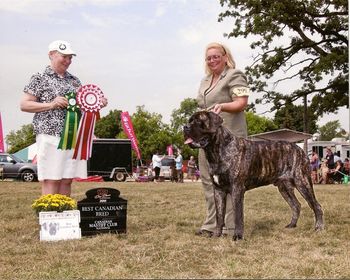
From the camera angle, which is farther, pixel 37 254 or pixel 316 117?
pixel 316 117

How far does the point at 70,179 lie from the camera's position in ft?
17.1

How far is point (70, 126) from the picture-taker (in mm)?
5062

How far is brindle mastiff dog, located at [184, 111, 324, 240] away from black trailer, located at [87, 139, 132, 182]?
22030 mm

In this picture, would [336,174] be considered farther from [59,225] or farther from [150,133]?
[150,133]

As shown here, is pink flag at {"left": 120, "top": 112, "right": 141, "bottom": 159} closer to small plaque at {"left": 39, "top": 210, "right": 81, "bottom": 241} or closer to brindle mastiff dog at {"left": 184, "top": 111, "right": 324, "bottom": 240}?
brindle mastiff dog at {"left": 184, "top": 111, "right": 324, "bottom": 240}

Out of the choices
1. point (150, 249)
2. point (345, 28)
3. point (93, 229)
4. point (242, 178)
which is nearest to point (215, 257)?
point (150, 249)

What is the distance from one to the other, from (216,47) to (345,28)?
19.2m

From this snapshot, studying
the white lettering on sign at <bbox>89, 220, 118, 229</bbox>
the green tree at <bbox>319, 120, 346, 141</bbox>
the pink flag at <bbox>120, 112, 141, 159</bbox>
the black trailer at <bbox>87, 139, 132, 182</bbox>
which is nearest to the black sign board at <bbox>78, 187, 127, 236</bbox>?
the white lettering on sign at <bbox>89, 220, 118, 229</bbox>

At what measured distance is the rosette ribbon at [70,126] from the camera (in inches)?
198

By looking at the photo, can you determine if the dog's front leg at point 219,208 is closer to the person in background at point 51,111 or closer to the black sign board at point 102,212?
the black sign board at point 102,212

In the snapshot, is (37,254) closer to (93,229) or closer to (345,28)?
(93,229)

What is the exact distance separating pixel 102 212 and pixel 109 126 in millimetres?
71980

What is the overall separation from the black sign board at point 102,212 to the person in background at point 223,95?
2.59 ft

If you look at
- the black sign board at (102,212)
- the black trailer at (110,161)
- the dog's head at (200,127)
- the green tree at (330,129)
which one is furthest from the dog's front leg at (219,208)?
the green tree at (330,129)
